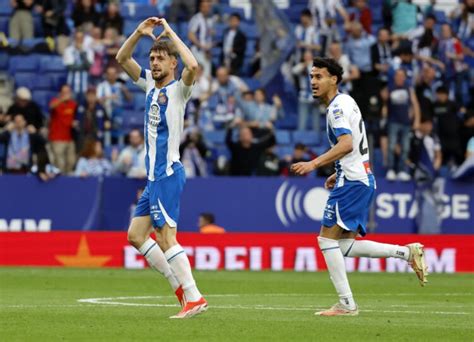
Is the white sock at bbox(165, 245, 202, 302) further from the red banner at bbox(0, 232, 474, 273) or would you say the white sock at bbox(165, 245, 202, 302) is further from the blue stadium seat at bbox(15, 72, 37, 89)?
the blue stadium seat at bbox(15, 72, 37, 89)

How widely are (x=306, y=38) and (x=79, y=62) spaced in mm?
4717

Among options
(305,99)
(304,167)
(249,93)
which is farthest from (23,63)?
(304,167)

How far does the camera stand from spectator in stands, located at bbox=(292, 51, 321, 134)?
1058 inches

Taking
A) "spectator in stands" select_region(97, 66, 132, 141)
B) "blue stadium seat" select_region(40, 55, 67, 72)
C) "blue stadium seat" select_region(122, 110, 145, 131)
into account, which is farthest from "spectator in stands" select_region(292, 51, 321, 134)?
"blue stadium seat" select_region(40, 55, 67, 72)

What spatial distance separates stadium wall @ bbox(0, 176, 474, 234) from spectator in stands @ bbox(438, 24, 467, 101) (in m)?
4.19

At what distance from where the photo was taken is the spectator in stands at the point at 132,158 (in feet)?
80.8

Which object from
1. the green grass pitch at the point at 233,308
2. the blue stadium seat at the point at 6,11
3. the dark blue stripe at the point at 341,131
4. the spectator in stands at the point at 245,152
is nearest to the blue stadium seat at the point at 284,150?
the spectator in stands at the point at 245,152

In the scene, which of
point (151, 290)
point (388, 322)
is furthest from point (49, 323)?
point (151, 290)

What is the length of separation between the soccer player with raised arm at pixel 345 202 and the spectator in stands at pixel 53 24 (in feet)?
53.6

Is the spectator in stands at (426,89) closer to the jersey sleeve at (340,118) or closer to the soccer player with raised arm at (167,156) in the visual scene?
the jersey sleeve at (340,118)

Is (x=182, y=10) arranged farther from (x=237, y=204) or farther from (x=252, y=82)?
(x=237, y=204)

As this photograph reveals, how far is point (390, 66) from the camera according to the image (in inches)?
1055

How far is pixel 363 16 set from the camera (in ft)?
94.4

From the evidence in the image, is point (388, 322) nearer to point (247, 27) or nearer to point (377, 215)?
point (377, 215)
